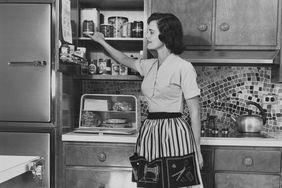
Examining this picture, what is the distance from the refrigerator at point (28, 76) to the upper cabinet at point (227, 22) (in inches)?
31.7

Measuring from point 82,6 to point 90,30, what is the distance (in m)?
0.28

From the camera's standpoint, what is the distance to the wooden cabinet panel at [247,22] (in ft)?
8.20

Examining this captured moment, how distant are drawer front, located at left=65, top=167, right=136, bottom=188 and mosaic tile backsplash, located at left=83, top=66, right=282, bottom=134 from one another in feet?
2.51

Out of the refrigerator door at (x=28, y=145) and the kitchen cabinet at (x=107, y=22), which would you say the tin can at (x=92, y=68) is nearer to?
the kitchen cabinet at (x=107, y=22)

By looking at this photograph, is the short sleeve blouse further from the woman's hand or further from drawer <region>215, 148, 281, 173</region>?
the woman's hand

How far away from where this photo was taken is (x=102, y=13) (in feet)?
9.48

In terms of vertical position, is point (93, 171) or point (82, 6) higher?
point (82, 6)

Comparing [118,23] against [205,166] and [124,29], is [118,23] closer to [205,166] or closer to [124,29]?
[124,29]

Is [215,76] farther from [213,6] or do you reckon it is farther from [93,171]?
[93,171]

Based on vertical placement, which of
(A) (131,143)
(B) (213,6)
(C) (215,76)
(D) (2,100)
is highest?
(B) (213,6)

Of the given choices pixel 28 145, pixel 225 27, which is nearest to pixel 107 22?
pixel 225 27

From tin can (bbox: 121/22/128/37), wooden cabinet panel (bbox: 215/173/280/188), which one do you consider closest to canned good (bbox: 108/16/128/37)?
tin can (bbox: 121/22/128/37)

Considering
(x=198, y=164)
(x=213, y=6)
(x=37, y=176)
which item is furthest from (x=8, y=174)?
(x=213, y=6)

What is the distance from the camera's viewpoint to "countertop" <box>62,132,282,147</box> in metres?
2.24
